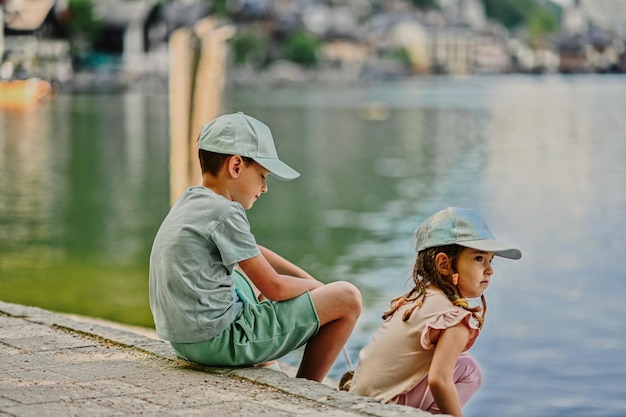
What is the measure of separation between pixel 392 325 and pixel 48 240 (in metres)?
10.8

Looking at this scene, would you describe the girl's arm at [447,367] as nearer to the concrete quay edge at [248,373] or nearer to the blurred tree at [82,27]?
the concrete quay edge at [248,373]

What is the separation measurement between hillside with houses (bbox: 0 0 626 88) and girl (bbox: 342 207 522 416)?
59726 millimetres

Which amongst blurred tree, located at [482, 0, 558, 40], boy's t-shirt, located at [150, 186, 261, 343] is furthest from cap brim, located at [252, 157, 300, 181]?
blurred tree, located at [482, 0, 558, 40]

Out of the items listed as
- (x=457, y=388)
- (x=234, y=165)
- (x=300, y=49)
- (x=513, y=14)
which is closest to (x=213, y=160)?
(x=234, y=165)

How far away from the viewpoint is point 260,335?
3934 mm

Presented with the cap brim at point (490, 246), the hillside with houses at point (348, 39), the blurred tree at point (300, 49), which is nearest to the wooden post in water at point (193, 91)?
the cap brim at point (490, 246)

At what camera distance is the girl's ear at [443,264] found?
12.3ft

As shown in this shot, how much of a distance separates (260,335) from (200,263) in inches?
11.9

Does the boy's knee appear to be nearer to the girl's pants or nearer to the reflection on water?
the girl's pants

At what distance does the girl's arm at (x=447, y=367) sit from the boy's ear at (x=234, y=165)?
2.65 feet

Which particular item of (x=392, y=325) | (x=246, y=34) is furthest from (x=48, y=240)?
(x=246, y=34)

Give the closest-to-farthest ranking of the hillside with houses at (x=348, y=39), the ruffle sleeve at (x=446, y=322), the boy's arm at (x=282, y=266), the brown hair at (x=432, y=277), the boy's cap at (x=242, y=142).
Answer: the ruffle sleeve at (x=446, y=322) < the brown hair at (x=432, y=277) < the boy's cap at (x=242, y=142) < the boy's arm at (x=282, y=266) < the hillside with houses at (x=348, y=39)

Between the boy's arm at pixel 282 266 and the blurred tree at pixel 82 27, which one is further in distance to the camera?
the blurred tree at pixel 82 27

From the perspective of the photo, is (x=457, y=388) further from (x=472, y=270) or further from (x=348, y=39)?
(x=348, y=39)
